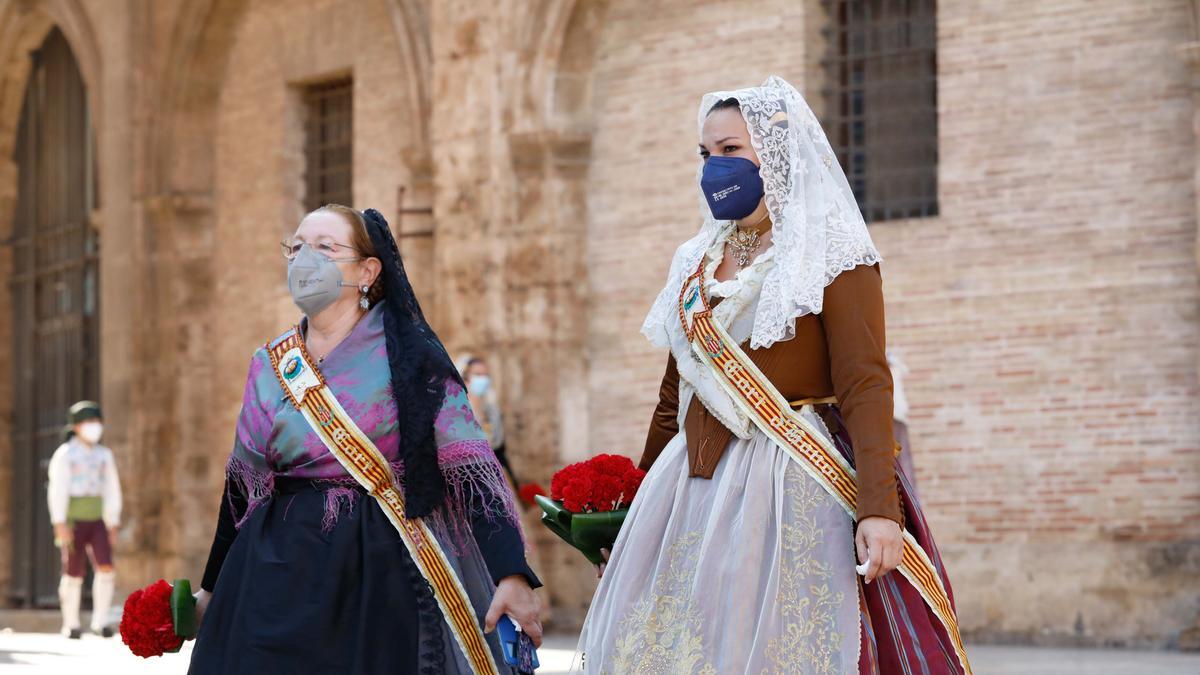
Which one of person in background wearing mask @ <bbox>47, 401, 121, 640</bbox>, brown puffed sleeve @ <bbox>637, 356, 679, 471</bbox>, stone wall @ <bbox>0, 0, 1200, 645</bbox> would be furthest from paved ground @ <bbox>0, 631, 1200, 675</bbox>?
brown puffed sleeve @ <bbox>637, 356, 679, 471</bbox>

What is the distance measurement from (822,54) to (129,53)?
24.8ft

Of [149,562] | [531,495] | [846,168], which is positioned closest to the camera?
[531,495]

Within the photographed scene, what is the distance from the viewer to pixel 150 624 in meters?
4.94

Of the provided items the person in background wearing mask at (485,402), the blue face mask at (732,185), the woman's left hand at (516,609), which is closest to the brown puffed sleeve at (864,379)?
the blue face mask at (732,185)

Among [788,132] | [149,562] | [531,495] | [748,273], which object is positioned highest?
[788,132]

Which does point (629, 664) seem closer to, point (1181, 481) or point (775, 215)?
point (775, 215)

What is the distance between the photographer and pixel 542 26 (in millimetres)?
13844

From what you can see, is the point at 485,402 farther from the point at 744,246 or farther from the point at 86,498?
the point at 744,246

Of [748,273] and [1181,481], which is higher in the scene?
[748,273]

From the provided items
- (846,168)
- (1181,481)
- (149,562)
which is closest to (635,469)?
(1181,481)

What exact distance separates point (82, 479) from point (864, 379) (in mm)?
10313

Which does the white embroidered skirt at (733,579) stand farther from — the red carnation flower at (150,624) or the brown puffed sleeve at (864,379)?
the red carnation flower at (150,624)

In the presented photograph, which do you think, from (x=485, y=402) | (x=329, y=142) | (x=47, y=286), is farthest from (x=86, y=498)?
(x=47, y=286)

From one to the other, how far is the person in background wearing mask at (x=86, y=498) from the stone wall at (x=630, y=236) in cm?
247
